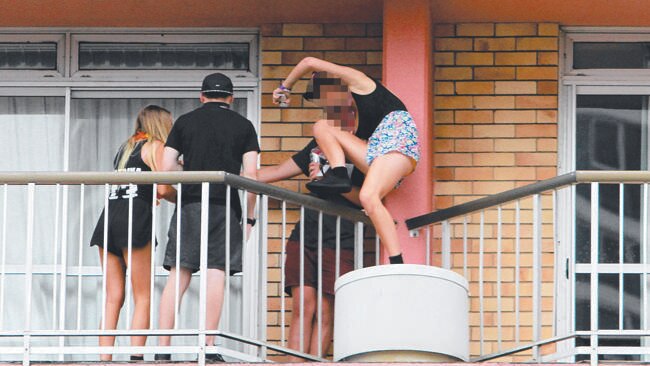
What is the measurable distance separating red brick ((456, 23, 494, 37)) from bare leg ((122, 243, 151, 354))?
290cm

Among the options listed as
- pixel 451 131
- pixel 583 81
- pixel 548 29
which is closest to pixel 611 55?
pixel 583 81

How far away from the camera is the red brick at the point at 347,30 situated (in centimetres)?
1494

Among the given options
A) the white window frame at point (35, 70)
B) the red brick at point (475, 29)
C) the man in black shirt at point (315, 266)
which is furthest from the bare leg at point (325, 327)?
the white window frame at point (35, 70)

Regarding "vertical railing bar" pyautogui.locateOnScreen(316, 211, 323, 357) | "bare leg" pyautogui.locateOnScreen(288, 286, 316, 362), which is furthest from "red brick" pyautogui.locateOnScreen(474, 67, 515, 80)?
"bare leg" pyautogui.locateOnScreen(288, 286, 316, 362)

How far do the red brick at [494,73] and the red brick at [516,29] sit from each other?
23 centimetres

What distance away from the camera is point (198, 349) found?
12234 millimetres

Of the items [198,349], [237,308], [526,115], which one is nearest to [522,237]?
[526,115]

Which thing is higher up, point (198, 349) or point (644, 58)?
point (644, 58)

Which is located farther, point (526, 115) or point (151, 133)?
point (526, 115)

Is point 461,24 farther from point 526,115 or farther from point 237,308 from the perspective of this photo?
point 237,308

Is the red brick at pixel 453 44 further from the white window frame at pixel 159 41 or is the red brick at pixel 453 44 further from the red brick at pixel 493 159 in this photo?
the white window frame at pixel 159 41

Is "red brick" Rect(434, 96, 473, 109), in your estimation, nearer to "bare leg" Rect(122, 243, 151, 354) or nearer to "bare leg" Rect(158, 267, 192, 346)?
"bare leg" Rect(122, 243, 151, 354)

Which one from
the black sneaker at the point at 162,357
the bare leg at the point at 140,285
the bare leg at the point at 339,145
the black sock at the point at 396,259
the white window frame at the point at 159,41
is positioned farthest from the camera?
the white window frame at the point at 159,41

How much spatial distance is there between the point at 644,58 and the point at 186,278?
389 centimetres
